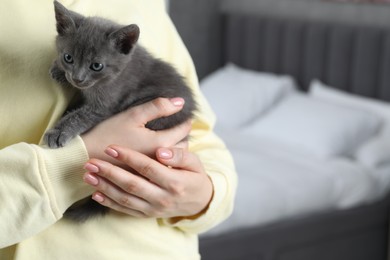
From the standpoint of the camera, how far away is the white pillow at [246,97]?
347 centimetres

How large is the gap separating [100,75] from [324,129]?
205 centimetres

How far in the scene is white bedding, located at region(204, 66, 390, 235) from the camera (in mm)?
2504

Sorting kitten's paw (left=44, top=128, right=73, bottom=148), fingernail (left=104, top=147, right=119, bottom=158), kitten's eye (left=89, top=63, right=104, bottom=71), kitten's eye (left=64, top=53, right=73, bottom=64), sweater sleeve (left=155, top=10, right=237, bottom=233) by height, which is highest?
kitten's eye (left=64, top=53, right=73, bottom=64)

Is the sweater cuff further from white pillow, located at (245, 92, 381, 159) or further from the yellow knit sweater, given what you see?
white pillow, located at (245, 92, 381, 159)

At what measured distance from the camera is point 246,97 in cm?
352

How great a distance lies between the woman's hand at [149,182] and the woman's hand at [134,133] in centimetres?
4

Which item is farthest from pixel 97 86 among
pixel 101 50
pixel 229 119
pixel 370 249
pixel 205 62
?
pixel 205 62

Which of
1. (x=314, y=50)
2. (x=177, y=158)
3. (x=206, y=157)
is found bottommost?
(x=314, y=50)

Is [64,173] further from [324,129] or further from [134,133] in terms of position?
[324,129]

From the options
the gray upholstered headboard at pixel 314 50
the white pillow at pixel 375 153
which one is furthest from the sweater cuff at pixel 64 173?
the gray upholstered headboard at pixel 314 50

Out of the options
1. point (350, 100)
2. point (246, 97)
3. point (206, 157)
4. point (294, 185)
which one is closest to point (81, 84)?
point (206, 157)

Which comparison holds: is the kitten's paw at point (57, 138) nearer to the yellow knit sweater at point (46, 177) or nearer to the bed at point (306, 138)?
the yellow knit sweater at point (46, 177)

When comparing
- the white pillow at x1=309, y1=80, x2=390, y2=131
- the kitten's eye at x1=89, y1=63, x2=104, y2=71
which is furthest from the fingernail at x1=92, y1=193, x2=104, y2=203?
the white pillow at x1=309, y1=80, x2=390, y2=131

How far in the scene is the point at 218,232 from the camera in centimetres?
238
